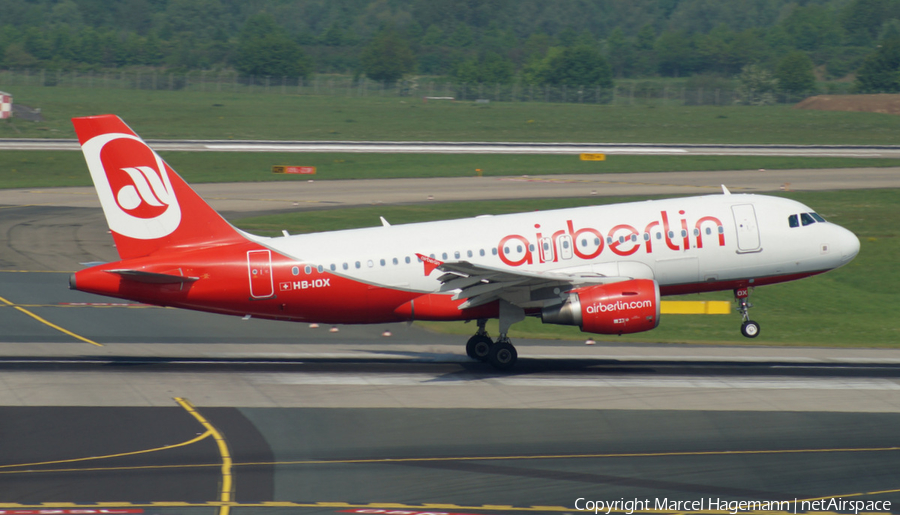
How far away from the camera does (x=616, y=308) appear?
30750mm

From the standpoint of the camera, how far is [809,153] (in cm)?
9556

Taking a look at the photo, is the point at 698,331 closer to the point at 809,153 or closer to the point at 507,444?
the point at 507,444

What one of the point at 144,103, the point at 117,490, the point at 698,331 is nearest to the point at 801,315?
the point at 698,331

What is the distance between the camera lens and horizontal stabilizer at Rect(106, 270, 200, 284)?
31172 mm

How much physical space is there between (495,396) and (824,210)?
42.9 meters

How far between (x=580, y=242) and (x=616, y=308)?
3030 millimetres

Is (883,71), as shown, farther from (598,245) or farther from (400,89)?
(598,245)

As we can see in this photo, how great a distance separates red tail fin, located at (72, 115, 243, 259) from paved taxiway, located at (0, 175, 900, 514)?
14.4 feet

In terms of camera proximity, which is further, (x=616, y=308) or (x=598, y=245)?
(x=598, y=245)

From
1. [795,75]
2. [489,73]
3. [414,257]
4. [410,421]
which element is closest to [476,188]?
[414,257]

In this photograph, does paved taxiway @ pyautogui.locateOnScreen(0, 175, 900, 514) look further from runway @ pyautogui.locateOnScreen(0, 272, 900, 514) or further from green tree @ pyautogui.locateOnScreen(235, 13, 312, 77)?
green tree @ pyautogui.locateOnScreen(235, 13, 312, 77)

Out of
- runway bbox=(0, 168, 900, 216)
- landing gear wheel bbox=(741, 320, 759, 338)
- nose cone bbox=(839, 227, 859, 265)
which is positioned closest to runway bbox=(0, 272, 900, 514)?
landing gear wheel bbox=(741, 320, 759, 338)

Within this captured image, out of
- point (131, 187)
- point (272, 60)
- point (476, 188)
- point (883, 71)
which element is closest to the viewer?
point (131, 187)

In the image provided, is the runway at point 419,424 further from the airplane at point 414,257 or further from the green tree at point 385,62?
the green tree at point 385,62
